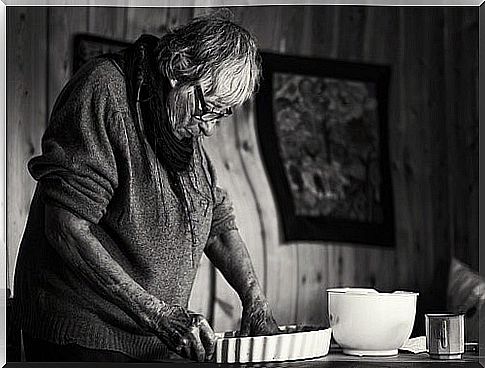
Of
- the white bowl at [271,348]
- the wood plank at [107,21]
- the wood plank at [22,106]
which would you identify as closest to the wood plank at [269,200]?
the white bowl at [271,348]

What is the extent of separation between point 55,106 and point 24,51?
140 millimetres

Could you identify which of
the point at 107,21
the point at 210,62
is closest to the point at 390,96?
the point at 210,62

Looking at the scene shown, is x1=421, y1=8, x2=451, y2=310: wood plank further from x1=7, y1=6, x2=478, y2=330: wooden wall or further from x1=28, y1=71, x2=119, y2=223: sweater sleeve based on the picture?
x1=28, y1=71, x2=119, y2=223: sweater sleeve

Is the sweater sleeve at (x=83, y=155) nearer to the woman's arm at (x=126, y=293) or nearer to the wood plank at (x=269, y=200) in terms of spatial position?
the woman's arm at (x=126, y=293)

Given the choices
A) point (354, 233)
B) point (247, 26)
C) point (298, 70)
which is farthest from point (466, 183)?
point (247, 26)

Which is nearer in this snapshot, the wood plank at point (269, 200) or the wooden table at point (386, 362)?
the wooden table at point (386, 362)

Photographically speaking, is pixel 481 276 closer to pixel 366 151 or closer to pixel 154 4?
pixel 366 151

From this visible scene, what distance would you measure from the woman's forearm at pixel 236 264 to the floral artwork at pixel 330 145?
15 cm

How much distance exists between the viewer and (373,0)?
2180mm

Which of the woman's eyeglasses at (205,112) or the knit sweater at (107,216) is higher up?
the woman's eyeglasses at (205,112)

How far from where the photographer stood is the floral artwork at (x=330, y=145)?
7.11 ft

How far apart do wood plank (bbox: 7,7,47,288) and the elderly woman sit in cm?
2

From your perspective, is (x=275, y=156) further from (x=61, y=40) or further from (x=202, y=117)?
(x=61, y=40)

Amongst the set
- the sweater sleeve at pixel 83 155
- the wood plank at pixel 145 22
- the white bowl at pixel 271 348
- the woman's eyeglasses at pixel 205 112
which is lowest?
the white bowl at pixel 271 348
